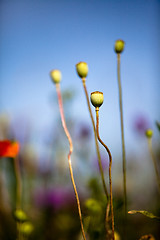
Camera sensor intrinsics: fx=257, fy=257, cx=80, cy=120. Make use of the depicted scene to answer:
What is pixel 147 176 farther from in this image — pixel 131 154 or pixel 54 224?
pixel 54 224

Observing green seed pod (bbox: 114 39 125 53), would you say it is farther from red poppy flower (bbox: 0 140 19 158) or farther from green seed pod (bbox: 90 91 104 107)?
red poppy flower (bbox: 0 140 19 158)

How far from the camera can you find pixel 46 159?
863 millimetres

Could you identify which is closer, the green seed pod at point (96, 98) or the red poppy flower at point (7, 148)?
the green seed pod at point (96, 98)

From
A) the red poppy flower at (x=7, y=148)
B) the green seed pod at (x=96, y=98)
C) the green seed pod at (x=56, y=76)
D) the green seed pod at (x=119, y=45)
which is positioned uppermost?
the green seed pod at (x=119, y=45)

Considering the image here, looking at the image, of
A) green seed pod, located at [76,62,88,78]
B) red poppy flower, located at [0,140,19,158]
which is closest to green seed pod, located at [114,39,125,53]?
green seed pod, located at [76,62,88,78]

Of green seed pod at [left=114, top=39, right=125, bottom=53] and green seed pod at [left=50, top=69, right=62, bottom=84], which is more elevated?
green seed pod at [left=114, top=39, right=125, bottom=53]

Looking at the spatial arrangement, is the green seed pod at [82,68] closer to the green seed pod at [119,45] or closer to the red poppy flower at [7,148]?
the green seed pod at [119,45]

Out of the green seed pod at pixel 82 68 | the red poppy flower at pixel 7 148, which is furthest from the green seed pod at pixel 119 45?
the red poppy flower at pixel 7 148

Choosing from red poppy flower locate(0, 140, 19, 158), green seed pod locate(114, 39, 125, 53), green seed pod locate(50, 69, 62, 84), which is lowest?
red poppy flower locate(0, 140, 19, 158)

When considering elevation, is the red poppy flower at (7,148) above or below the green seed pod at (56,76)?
below

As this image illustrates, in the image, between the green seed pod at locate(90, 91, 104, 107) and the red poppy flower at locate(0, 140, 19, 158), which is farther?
the red poppy flower at locate(0, 140, 19, 158)

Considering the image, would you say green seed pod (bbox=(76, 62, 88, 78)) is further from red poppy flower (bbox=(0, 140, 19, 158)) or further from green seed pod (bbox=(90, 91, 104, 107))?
red poppy flower (bbox=(0, 140, 19, 158))

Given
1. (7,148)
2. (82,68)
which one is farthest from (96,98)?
(7,148)

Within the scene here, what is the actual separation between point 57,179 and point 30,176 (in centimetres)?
12
